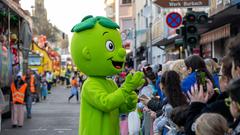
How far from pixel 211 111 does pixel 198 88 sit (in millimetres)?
431

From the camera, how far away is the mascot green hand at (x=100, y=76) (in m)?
6.35

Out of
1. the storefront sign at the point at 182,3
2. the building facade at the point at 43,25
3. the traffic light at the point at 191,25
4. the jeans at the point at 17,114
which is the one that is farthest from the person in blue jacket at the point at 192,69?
the building facade at the point at 43,25

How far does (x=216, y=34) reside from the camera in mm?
18016

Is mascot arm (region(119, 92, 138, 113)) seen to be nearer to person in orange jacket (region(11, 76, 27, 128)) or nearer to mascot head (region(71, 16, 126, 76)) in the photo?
mascot head (region(71, 16, 126, 76))

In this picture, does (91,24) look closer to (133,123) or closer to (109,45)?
(109,45)

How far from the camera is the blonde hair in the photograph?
4.47 m

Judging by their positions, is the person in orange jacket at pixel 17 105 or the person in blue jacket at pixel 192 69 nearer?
the person in blue jacket at pixel 192 69

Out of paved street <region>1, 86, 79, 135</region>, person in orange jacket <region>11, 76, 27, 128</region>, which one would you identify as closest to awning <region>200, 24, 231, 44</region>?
paved street <region>1, 86, 79, 135</region>

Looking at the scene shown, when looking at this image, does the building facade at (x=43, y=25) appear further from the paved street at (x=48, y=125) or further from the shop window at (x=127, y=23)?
the paved street at (x=48, y=125)

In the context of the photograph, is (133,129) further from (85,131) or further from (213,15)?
(213,15)

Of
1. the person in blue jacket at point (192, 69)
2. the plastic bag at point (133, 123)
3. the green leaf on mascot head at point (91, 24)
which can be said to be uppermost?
the green leaf on mascot head at point (91, 24)

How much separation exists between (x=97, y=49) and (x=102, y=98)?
24.8 inches

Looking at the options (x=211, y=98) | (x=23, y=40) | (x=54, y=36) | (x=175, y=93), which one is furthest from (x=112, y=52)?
(x=54, y=36)

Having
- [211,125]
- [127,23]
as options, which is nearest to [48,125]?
[211,125]
